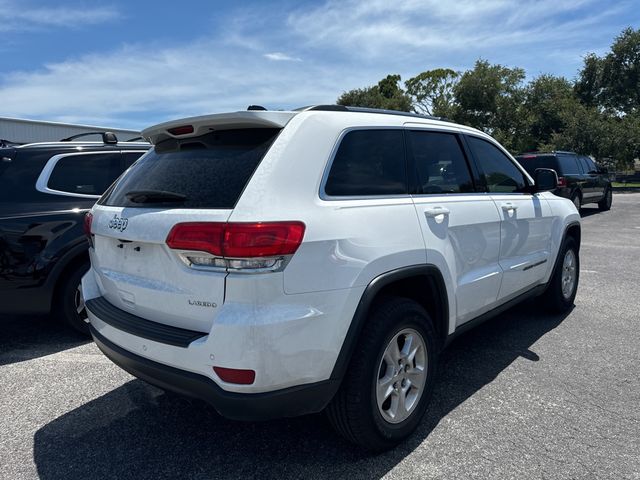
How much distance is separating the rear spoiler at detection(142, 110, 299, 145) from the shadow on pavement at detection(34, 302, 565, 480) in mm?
1739

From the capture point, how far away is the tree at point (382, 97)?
1815 inches

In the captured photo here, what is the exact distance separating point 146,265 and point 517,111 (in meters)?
39.1

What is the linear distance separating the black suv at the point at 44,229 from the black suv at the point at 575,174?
1065 cm

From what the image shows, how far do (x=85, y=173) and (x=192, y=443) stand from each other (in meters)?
3.05

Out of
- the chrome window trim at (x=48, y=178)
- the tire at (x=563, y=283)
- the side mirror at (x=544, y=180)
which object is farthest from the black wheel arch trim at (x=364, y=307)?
the chrome window trim at (x=48, y=178)

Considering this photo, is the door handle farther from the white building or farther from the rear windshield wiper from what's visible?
the white building

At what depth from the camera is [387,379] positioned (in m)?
2.66

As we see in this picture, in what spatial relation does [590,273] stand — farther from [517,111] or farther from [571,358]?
[517,111]

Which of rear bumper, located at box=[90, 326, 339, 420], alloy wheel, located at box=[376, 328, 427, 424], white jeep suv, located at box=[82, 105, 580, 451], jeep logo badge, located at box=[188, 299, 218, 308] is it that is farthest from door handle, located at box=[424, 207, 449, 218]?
jeep logo badge, located at box=[188, 299, 218, 308]

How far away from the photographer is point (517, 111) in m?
37.0

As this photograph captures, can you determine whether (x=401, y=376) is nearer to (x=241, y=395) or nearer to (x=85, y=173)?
(x=241, y=395)

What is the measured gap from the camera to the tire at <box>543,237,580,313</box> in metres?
4.89

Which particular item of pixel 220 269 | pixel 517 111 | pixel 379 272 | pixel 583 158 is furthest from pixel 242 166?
pixel 517 111

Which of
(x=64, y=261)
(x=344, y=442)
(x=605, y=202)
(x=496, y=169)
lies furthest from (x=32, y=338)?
(x=605, y=202)
